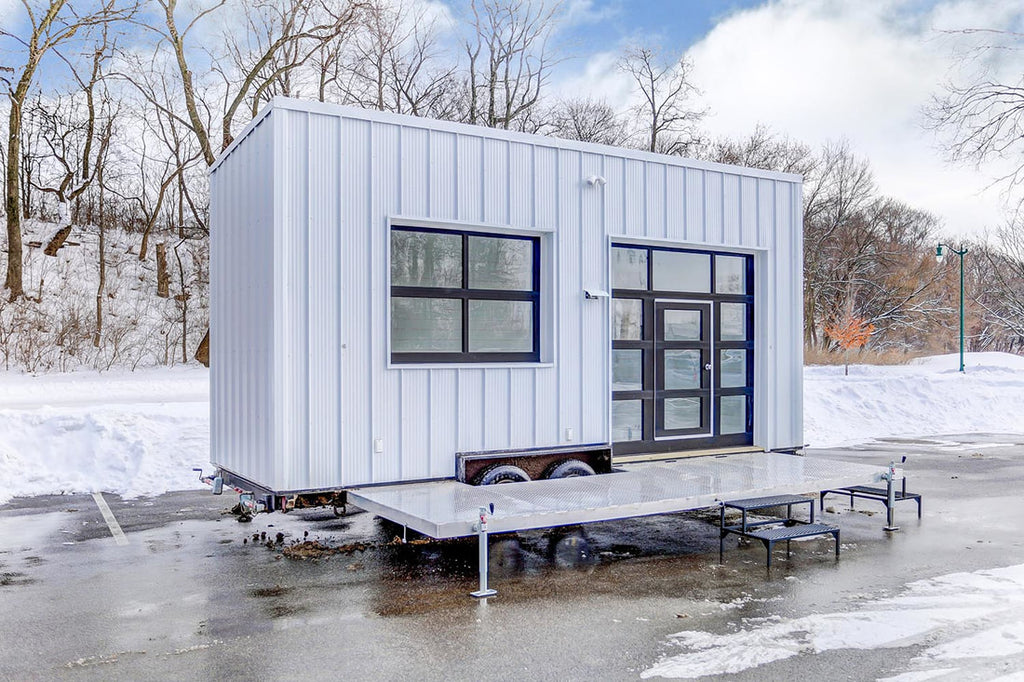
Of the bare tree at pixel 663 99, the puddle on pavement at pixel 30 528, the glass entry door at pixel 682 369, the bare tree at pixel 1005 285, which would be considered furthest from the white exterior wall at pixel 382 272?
the bare tree at pixel 1005 285

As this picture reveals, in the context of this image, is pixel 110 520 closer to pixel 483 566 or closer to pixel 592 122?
pixel 483 566

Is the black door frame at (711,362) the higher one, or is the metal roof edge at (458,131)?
the metal roof edge at (458,131)

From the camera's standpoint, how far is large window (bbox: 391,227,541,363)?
7.70 m

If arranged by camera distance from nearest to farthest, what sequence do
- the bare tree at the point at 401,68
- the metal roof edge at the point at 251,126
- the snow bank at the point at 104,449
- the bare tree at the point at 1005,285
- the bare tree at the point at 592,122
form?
the metal roof edge at the point at 251,126 < the snow bank at the point at 104,449 < the bare tree at the point at 401,68 < the bare tree at the point at 592,122 < the bare tree at the point at 1005,285

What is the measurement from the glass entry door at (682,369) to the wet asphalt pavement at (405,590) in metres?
1.09

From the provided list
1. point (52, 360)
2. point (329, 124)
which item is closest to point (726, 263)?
point (329, 124)

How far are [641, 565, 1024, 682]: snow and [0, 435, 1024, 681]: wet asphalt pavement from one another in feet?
0.46

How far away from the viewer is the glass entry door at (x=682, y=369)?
374 inches

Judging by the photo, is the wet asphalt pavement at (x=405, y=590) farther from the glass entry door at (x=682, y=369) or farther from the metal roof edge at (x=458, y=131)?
the metal roof edge at (x=458, y=131)

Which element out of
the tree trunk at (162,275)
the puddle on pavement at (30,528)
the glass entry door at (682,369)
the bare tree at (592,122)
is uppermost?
the bare tree at (592,122)

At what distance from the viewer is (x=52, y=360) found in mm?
21656

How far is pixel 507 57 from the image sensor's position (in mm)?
31250

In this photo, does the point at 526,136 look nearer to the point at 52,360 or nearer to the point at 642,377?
the point at 642,377

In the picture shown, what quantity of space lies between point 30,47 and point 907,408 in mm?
25153
